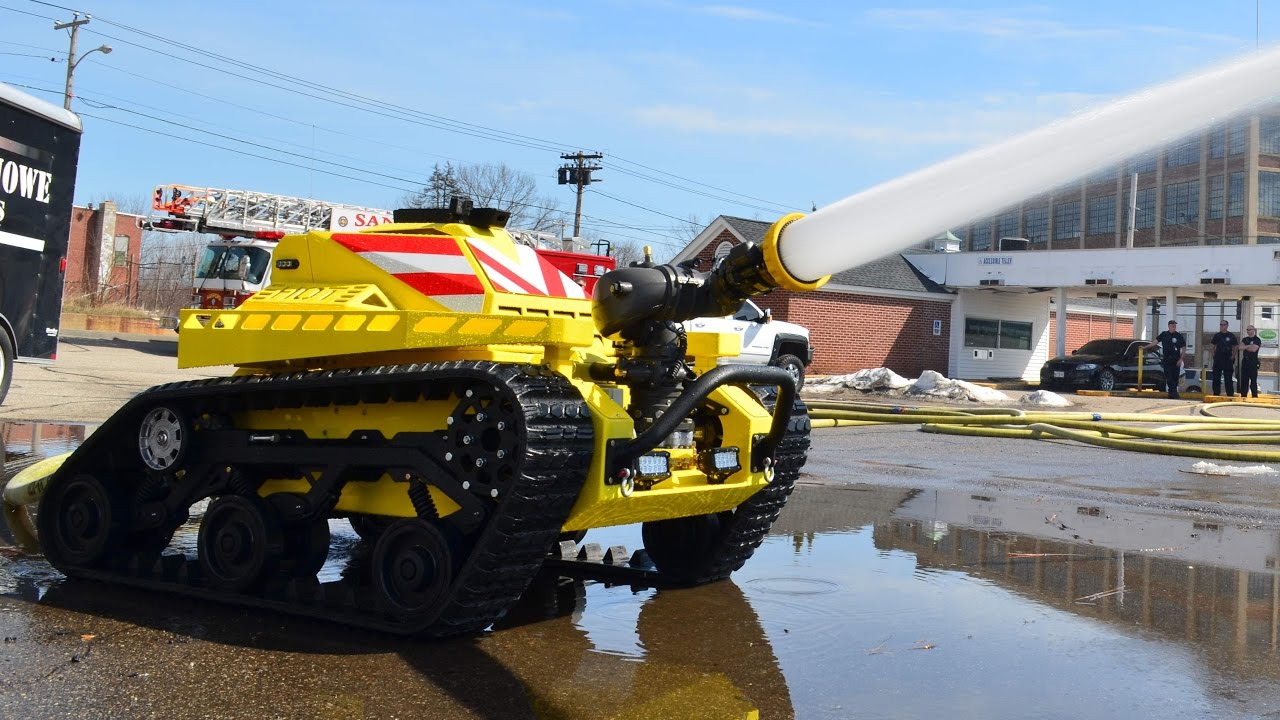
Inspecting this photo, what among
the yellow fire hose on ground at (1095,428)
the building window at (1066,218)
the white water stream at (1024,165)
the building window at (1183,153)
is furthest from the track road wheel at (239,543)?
the yellow fire hose on ground at (1095,428)

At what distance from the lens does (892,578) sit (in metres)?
7.46

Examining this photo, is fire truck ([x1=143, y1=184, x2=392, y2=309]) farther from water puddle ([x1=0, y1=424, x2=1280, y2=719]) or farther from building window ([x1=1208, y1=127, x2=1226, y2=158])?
building window ([x1=1208, y1=127, x2=1226, y2=158])

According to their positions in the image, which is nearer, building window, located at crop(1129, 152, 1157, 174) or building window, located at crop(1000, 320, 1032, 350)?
building window, located at crop(1129, 152, 1157, 174)

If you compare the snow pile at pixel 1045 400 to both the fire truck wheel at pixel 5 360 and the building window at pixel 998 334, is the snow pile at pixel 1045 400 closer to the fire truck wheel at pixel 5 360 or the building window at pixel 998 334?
the building window at pixel 998 334

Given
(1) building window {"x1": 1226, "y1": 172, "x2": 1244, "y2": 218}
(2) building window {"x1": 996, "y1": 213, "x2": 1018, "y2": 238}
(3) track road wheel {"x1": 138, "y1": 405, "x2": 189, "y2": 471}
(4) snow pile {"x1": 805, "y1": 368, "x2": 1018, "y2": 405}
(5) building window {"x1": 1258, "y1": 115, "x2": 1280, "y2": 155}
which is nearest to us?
(5) building window {"x1": 1258, "y1": 115, "x2": 1280, "y2": 155}

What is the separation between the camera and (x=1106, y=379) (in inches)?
1270

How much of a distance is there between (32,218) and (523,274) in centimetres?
1000

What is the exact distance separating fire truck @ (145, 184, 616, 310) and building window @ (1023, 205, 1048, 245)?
19.3m

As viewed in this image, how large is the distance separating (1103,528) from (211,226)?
2686 cm

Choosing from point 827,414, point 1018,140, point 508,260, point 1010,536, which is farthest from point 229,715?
point 827,414

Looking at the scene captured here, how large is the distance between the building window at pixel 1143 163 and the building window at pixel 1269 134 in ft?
1.27

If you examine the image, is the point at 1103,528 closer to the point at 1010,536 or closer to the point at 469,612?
the point at 1010,536

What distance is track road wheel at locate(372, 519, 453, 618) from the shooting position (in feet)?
18.5

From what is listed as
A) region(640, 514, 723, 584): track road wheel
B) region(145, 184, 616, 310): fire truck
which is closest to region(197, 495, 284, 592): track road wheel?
region(640, 514, 723, 584): track road wheel
